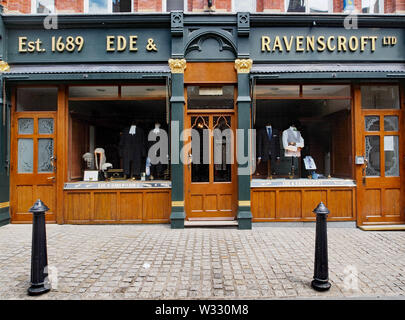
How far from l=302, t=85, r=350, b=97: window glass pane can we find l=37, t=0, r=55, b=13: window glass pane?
7.26 meters

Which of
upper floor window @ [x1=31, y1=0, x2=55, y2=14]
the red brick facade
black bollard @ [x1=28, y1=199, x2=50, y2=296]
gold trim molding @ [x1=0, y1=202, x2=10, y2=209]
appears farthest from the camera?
upper floor window @ [x1=31, y1=0, x2=55, y2=14]

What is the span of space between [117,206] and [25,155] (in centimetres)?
289

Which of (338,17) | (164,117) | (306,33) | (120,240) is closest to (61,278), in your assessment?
(120,240)

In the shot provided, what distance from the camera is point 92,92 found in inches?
284

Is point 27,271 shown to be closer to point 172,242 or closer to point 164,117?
point 172,242

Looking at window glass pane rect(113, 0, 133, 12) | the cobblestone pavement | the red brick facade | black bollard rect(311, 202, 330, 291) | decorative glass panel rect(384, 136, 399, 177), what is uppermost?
window glass pane rect(113, 0, 133, 12)

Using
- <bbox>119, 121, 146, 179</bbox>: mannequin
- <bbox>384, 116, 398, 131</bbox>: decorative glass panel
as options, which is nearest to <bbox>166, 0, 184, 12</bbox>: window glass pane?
<bbox>119, 121, 146, 179</bbox>: mannequin

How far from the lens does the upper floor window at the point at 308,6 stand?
7.28 metres

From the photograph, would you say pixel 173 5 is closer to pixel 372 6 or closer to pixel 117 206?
pixel 372 6

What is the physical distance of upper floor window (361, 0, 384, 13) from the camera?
724 cm

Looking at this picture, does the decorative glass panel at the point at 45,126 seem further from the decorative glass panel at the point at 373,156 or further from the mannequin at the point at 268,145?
the decorative glass panel at the point at 373,156

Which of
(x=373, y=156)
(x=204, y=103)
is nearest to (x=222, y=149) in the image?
(x=204, y=103)

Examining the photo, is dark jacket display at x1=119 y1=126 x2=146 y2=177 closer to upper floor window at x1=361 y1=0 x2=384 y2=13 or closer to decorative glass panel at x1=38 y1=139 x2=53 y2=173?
decorative glass panel at x1=38 y1=139 x2=53 y2=173

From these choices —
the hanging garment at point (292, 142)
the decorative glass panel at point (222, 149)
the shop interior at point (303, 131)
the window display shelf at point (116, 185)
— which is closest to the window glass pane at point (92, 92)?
the window display shelf at point (116, 185)
